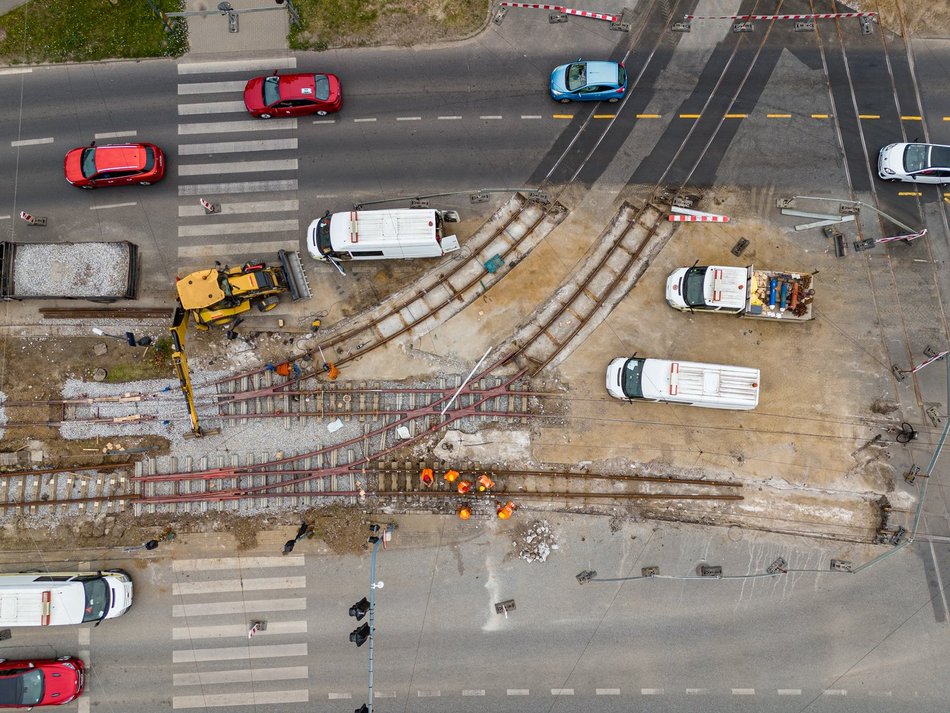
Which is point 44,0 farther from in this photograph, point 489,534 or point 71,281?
point 489,534

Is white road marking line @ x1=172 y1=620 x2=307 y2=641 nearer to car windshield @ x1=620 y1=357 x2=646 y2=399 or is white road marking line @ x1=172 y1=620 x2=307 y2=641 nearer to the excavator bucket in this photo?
the excavator bucket

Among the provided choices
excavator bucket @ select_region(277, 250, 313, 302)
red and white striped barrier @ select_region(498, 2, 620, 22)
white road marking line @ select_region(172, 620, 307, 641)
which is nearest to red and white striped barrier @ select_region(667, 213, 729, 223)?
red and white striped barrier @ select_region(498, 2, 620, 22)

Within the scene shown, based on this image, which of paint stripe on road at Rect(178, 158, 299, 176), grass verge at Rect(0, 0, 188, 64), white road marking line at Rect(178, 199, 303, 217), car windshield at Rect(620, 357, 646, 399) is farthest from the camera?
grass verge at Rect(0, 0, 188, 64)

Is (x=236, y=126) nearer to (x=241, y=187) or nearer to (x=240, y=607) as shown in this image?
(x=241, y=187)

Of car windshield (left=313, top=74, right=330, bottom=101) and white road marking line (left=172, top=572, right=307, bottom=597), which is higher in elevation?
car windshield (left=313, top=74, right=330, bottom=101)

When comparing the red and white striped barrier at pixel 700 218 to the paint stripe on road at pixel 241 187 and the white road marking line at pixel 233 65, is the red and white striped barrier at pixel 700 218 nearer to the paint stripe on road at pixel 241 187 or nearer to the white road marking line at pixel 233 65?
the paint stripe on road at pixel 241 187

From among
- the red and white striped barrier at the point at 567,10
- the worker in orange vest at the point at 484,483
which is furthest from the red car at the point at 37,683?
the red and white striped barrier at the point at 567,10
